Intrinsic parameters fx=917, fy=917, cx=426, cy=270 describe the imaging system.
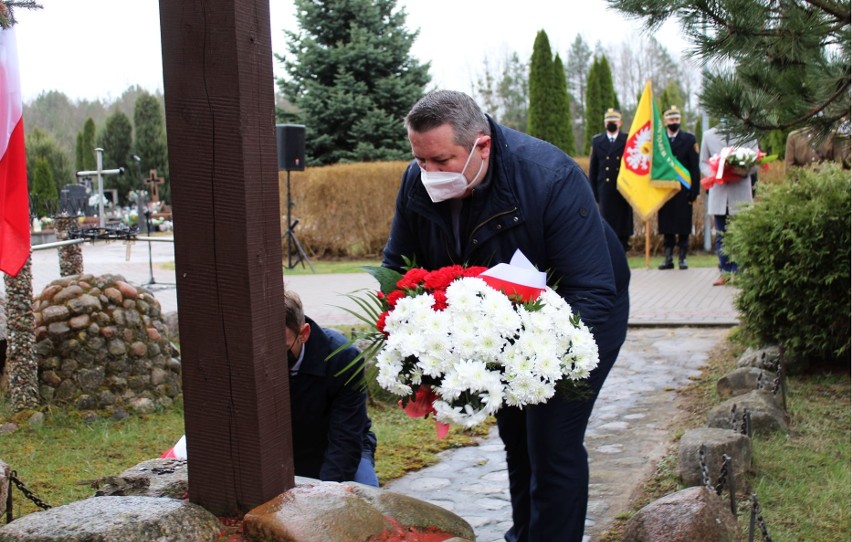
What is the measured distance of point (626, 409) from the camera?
6.01 metres

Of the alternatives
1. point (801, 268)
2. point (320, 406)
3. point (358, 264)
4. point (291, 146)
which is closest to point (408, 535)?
point (320, 406)

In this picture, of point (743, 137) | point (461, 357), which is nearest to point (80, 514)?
point (461, 357)

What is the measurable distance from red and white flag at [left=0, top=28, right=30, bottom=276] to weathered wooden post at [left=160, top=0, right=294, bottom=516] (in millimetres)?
2012

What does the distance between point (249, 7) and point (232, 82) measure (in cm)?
21

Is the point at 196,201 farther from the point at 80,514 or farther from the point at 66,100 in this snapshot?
the point at 66,100

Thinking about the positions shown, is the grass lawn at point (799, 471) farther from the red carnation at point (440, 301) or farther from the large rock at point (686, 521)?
the red carnation at point (440, 301)

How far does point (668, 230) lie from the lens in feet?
45.4

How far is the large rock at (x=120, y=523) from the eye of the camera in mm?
2236

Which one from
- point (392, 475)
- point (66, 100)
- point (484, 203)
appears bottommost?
point (392, 475)

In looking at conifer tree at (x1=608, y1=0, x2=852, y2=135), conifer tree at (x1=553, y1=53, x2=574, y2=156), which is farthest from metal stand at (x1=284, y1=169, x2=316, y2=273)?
conifer tree at (x1=608, y1=0, x2=852, y2=135)

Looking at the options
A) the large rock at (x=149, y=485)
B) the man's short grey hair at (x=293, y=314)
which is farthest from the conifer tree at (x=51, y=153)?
the large rock at (x=149, y=485)

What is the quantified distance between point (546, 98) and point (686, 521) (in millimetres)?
22921

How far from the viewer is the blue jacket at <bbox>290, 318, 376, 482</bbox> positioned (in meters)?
3.62

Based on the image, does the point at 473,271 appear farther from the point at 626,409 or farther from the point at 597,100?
the point at 597,100
